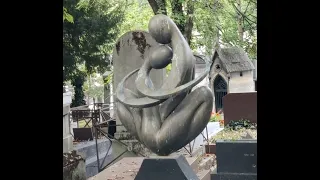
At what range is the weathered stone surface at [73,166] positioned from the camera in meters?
6.34

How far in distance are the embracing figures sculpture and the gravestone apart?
2.69 ft

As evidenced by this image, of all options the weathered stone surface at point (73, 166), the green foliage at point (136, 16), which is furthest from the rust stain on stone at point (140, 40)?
the green foliage at point (136, 16)

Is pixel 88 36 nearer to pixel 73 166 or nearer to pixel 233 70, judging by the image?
pixel 73 166

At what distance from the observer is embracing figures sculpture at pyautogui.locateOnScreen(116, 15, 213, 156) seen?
16.5 ft

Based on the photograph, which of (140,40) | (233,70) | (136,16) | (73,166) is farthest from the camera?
(233,70)

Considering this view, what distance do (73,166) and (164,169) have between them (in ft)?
6.34

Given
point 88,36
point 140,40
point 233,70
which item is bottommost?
point 233,70

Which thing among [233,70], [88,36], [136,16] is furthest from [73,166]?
[233,70]

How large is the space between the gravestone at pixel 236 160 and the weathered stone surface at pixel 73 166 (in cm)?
210

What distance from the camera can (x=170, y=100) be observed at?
203 inches

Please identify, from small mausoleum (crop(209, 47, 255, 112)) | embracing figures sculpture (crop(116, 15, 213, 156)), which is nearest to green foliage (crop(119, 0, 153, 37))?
small mausoleum (crop(209, 47, 255, 112))

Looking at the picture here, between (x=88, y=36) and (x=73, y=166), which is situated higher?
(x=88, y=36)
